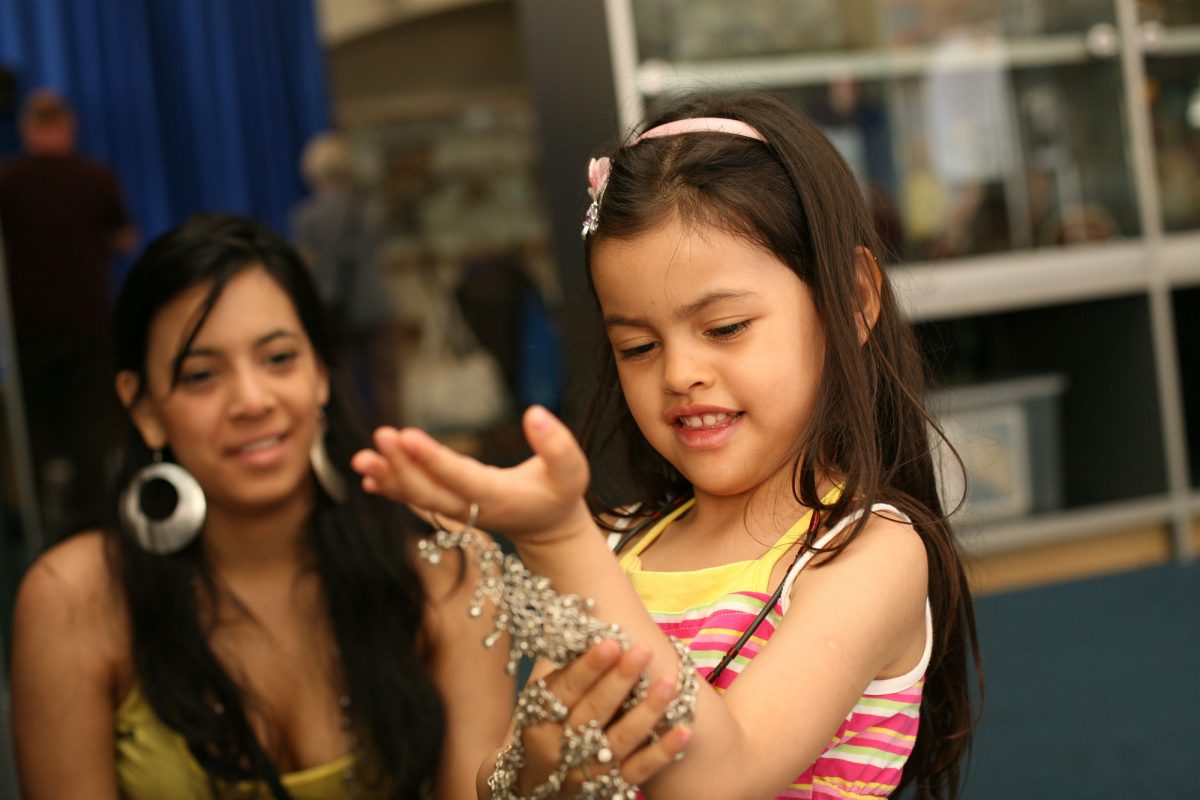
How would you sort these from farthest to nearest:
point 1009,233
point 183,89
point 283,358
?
point 183,89 < point 1009,233 < point 283,358

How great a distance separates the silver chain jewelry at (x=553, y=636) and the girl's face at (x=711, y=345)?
0.70 ft

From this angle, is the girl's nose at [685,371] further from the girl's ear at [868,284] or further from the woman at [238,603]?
the woman at [238,603]

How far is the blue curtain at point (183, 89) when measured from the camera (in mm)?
4344

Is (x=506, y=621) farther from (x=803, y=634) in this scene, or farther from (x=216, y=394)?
(x=216, y=394)

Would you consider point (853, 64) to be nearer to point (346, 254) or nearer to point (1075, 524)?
point (1075, 524)

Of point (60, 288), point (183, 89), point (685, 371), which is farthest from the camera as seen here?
point (183, 89)

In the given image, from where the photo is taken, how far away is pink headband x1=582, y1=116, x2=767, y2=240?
1125mm

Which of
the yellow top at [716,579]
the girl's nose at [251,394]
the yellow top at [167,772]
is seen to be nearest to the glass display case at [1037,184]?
the girl's nose at [251,394]

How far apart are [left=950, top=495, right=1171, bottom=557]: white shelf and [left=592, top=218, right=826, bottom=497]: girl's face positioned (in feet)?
7.21

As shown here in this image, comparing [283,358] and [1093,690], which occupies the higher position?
[283,358]

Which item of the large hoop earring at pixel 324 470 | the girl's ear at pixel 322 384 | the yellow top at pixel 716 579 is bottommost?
the yellow top at pixel 716 579

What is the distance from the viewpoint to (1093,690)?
2.48 m

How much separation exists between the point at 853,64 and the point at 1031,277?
0.68m

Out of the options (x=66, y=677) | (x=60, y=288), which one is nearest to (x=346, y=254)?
(x=60, y=288)
